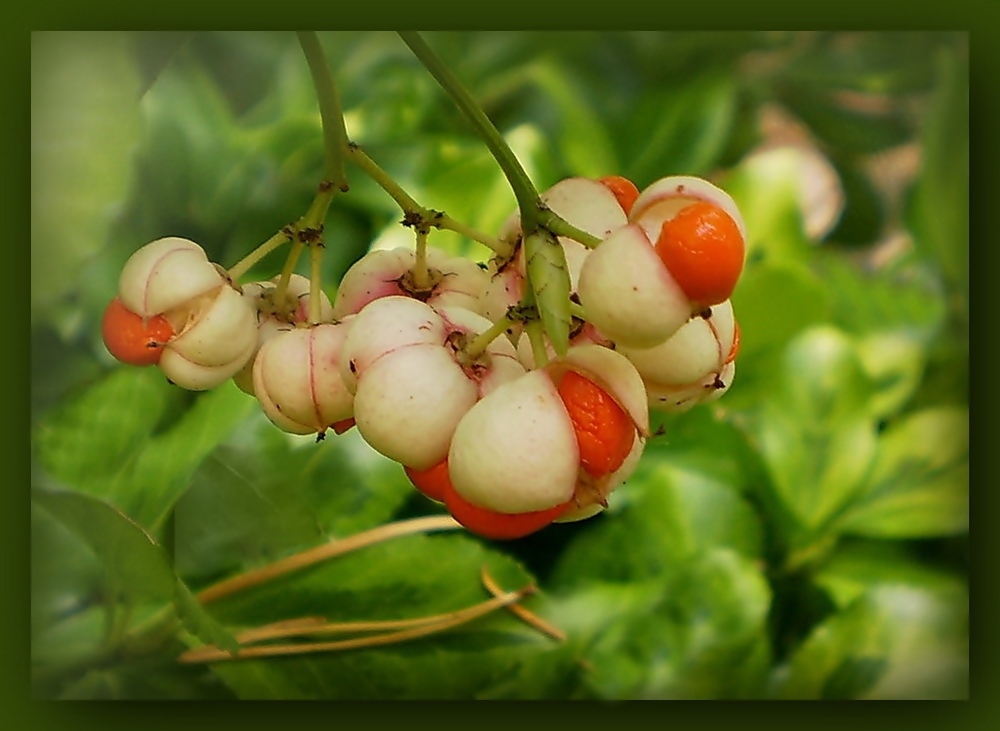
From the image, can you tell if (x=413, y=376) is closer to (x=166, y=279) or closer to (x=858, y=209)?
(x=166, y=279)

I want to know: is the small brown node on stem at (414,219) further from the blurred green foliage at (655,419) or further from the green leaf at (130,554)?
the blurred green foliage at (655,419)

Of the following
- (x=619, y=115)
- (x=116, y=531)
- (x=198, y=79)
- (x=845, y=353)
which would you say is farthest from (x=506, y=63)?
(x=116, y=531)

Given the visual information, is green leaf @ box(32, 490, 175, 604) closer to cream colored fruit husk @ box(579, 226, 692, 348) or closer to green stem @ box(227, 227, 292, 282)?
green stem @ box(227, 227, 292, 282)

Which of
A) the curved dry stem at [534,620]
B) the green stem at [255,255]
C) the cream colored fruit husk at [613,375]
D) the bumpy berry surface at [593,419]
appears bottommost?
the bumpy berry surface at [593,419]

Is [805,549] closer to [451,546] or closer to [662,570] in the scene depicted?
[662,570]

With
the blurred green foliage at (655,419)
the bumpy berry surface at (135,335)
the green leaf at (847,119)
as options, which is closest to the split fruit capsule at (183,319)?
the bumpy berry surface at (135,335)

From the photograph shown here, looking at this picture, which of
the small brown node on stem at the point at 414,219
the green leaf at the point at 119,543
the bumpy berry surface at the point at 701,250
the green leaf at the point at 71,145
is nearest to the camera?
the bumpy berry surface at the point at 701,250

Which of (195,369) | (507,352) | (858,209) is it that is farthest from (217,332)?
(858,209)
